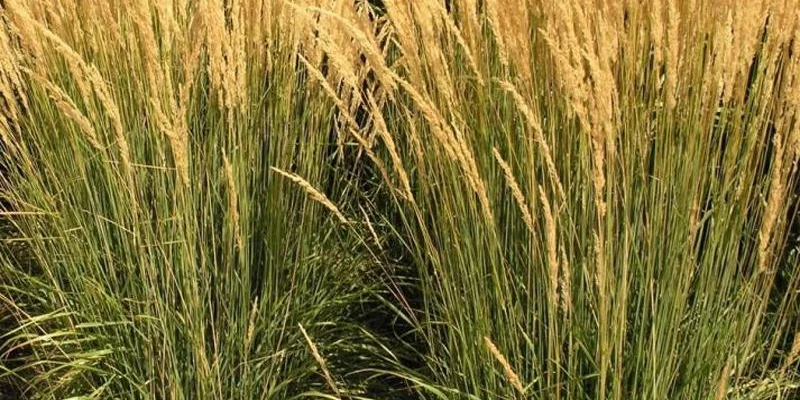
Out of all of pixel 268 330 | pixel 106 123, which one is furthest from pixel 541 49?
pixel 106 123

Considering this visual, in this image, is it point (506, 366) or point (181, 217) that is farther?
point (181, 217)

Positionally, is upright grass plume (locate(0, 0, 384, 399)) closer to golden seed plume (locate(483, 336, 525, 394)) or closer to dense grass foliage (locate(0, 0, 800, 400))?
dense grass foliage (locate(0, 0, 800, 400))

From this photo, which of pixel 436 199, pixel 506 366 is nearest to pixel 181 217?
pixel 436 199

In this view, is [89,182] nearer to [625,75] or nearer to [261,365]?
[261,365]

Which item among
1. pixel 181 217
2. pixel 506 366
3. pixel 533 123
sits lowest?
pixel 506 366

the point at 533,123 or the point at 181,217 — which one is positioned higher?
the point at 533,123

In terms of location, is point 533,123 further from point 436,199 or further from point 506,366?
point 436,199

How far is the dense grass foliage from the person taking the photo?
1.86 m

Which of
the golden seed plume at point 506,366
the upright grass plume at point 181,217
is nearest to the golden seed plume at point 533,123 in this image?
the golden seed plume at point 506,366

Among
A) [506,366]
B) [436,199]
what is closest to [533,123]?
[506,366]

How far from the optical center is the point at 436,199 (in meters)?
2.17

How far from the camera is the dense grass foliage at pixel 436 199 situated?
1.86 m

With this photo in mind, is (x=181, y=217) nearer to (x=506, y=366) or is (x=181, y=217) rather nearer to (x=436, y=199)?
(x=436, y=199)

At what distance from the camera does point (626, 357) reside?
1.98 m
